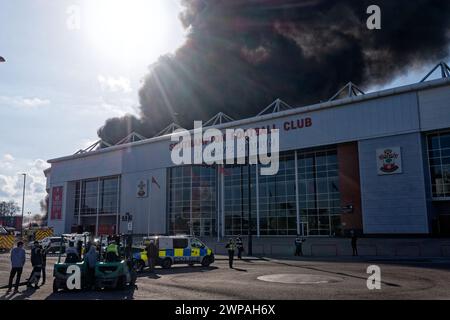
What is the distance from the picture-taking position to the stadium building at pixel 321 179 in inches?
1399

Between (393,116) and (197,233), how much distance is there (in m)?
23.8

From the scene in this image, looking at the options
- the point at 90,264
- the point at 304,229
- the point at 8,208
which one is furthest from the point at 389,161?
the point at 8,208

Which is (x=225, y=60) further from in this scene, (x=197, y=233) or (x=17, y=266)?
(x=17, y=266)

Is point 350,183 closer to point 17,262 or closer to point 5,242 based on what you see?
point 5,242

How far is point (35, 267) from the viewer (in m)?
13.9

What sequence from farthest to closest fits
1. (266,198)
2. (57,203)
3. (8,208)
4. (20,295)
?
(8,208) → (57,203) → (266,198) → (20,295)

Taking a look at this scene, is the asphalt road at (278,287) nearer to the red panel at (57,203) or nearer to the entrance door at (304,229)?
the entrance door at (304,229)

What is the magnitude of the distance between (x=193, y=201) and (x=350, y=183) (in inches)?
708

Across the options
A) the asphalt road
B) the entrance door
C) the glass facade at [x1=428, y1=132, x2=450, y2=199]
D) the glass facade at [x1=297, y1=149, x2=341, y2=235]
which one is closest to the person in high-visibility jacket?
the asphalt road

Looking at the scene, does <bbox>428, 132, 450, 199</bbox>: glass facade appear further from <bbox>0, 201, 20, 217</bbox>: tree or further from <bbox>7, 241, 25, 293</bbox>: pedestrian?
<bbox>0, 201, 20, 217</bbox>: tree

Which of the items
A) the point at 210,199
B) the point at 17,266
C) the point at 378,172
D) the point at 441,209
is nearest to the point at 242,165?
the point at 210,199

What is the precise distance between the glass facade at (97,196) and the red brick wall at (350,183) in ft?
100

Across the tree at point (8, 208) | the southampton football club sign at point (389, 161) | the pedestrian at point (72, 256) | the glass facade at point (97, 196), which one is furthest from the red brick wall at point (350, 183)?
the tree at point (8, 208)

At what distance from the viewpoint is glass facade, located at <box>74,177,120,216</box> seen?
59.6m
